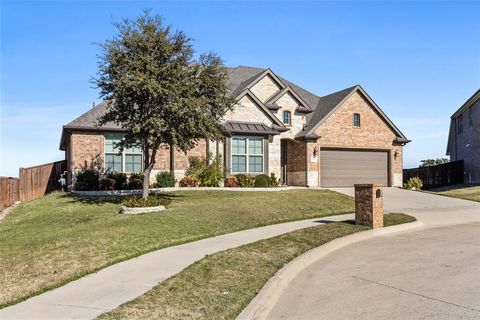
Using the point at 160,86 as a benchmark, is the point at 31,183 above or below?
below

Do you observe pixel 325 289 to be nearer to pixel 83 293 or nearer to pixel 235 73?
pixel 83 293

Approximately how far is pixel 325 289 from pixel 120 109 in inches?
484

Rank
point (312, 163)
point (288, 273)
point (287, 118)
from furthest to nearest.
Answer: point (287, 118)
point (312, 163)
point (288, 273)

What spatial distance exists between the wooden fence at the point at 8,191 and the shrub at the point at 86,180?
11.5 feet

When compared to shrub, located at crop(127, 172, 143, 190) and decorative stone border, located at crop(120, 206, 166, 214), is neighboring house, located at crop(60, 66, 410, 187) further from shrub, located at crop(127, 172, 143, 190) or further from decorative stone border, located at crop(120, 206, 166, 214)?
decorative stone border, located at crop(120, 206, 166, 214)

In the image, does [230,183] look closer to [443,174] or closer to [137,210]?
[137,210]

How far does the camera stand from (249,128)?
26.8 metres

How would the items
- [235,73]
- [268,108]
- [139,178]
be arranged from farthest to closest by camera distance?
[235,73] → [268,108] → [139,178]

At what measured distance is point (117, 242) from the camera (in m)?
11.4

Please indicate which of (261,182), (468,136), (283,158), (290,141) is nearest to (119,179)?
(261,182)

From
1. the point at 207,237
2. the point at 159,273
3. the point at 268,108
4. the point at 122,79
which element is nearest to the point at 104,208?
the point at 122,79

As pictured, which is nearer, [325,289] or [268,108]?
[325,289]

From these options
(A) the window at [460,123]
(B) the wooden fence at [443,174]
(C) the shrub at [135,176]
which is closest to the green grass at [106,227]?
(C) the shrub at [135,176]

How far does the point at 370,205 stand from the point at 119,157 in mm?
15385
